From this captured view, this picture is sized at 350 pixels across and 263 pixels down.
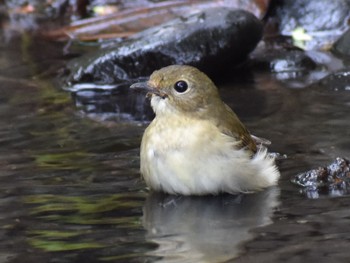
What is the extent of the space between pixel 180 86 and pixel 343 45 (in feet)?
16.5

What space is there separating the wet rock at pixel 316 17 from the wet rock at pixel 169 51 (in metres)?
1.84

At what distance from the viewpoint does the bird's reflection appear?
15.4ft

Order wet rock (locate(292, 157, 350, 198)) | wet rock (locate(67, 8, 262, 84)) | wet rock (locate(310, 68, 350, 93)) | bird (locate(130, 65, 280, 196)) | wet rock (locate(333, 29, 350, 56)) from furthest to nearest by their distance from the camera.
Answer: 1. wet rock (locate(333, 29, 350, 56))
2. wet rock (locate(67, 8, 262, 84))
3. wet rock (locate(310, 68, 350, 93))
4. wet rock (locate(292, 157, 350, 198))
5. bird (locate(130, 65, 280, 196))

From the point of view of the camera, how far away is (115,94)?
9.43 m

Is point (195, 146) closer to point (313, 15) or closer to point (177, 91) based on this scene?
point (177, 91)

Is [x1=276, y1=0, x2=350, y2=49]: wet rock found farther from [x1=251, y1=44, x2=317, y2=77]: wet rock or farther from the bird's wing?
the bird's wing

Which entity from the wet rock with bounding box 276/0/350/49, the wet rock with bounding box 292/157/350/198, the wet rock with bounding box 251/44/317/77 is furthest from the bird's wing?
the wet rock with bounding box 276/0/350/49

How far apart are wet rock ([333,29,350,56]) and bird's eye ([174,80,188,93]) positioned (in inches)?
190

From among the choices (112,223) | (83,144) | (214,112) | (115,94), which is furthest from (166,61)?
(112,223)

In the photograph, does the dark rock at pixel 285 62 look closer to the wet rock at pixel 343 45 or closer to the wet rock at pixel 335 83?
the wet rock at pixel 343 45

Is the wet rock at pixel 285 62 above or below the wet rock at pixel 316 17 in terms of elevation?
below

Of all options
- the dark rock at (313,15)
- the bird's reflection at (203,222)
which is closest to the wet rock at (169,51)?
the dark rock at (313,15)

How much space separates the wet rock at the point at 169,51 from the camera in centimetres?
970

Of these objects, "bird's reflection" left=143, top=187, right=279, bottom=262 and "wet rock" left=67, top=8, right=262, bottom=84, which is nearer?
"bird's reflection" left=143, top=187, right=279, bottom=262
